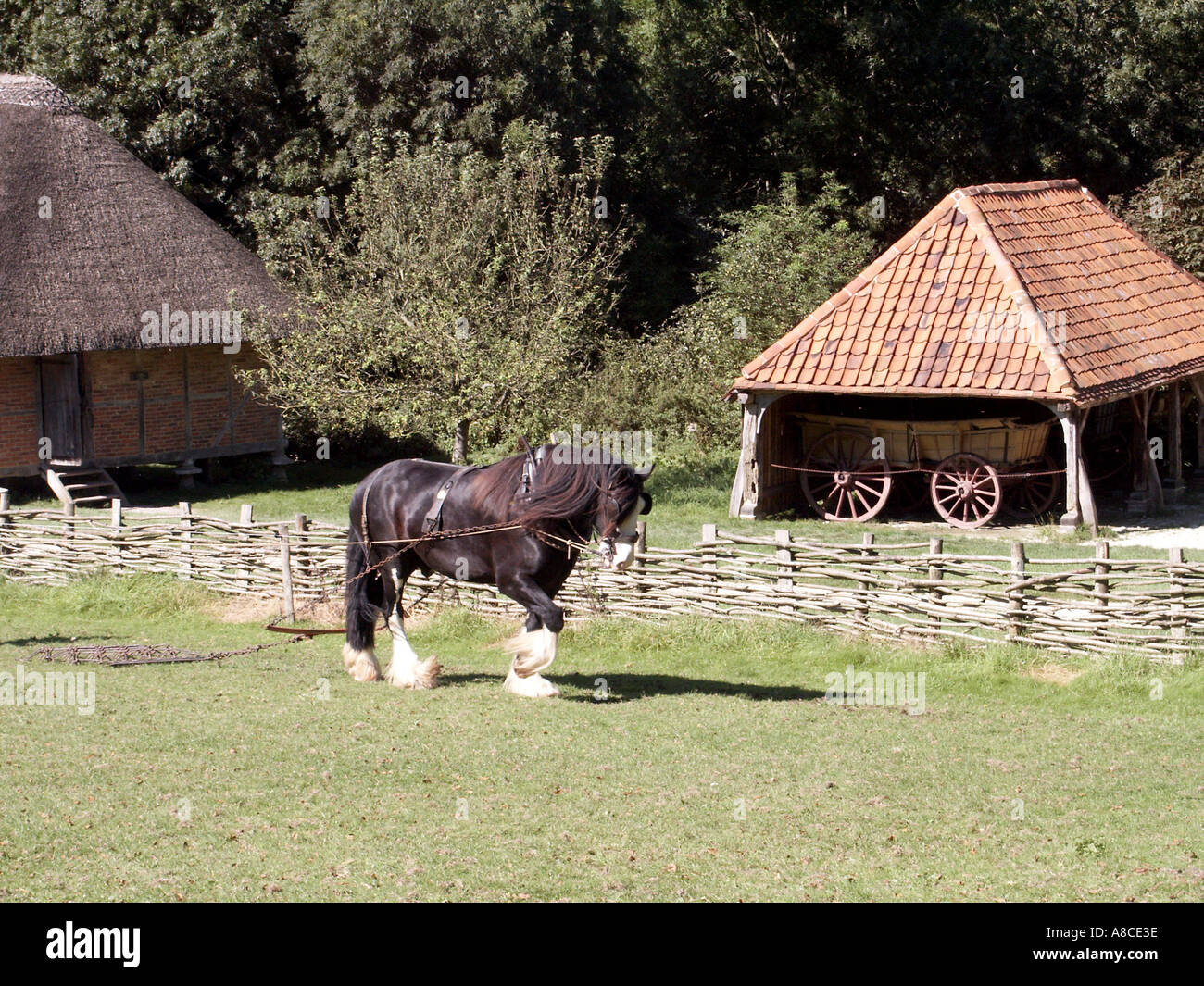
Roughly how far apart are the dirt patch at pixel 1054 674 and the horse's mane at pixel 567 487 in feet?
13.4

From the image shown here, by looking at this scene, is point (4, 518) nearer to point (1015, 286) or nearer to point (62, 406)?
point (62, 406)

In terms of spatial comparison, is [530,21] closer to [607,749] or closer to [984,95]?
[984,95]

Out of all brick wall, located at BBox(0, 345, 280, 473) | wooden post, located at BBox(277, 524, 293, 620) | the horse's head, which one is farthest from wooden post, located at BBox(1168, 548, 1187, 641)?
brick wall, located at BBox(0, 345, 280, 473)

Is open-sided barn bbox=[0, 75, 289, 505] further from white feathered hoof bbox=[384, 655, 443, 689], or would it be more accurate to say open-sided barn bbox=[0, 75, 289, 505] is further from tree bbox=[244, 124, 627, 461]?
white feathered hoof bbox=[384, 655, 443, 689]

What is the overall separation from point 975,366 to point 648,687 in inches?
342

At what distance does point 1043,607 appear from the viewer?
43.4 ft

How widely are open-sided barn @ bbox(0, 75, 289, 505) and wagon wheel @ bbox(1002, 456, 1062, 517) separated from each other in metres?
12.3

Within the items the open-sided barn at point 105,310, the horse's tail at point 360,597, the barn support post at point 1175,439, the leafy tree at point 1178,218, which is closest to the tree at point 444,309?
the open-sided barn at point 105,310

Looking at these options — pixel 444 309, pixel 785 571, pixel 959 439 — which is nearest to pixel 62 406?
pixel 444 309

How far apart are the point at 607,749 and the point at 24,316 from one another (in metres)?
16.2

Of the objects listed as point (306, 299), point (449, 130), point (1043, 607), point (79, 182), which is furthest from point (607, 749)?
point (449, 130)

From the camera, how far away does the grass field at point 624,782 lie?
7.46m

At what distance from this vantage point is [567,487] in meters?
11.1

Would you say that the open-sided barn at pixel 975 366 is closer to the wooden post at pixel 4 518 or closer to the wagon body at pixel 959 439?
the wagon body at pixel 959 439
